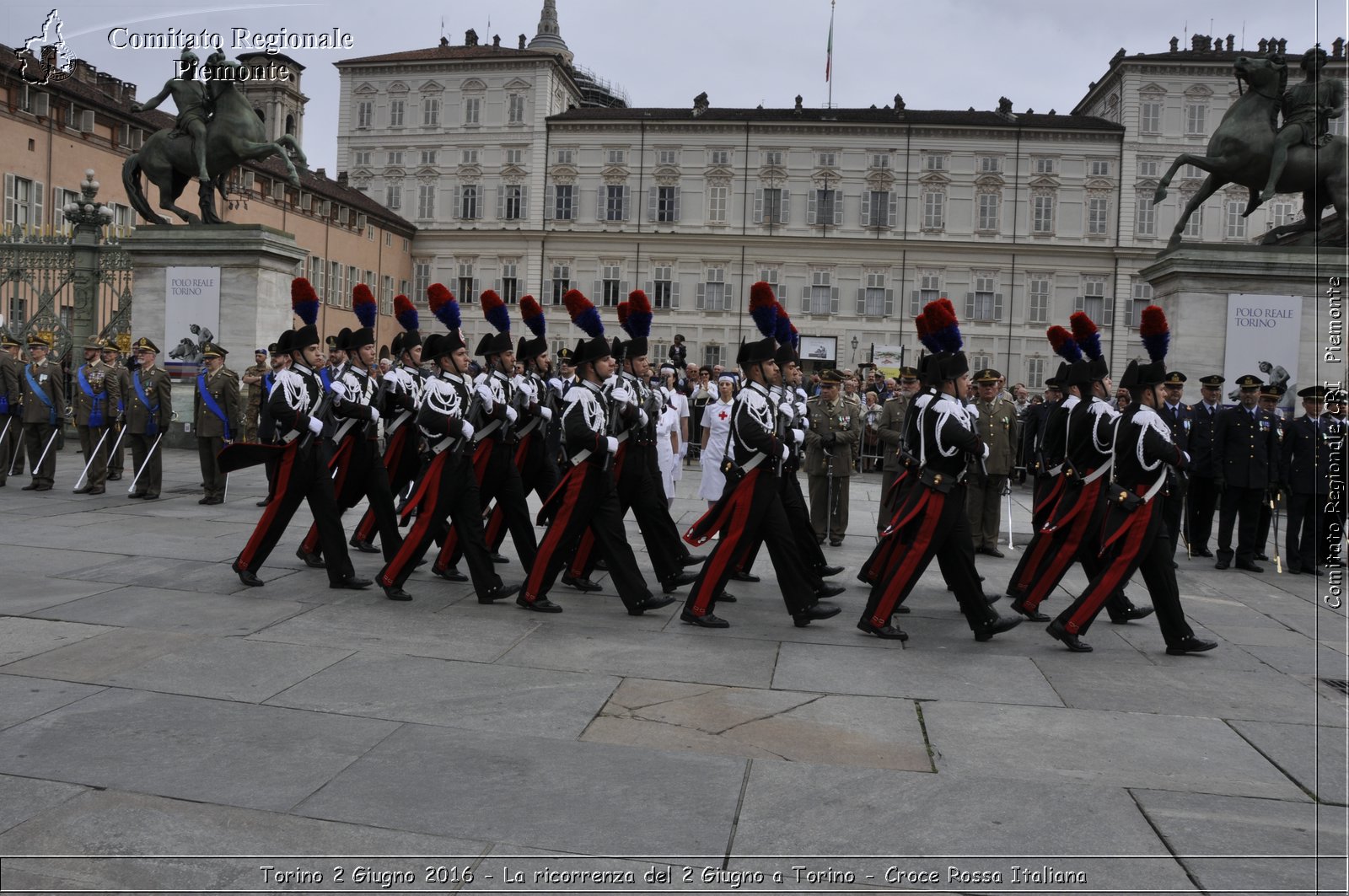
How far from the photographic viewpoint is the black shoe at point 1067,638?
24.4 feet

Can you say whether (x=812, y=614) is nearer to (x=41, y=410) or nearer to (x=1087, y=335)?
(x=1087, y=335)

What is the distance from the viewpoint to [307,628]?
284 inches

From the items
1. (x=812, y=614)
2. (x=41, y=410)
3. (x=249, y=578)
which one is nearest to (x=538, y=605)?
(x=812, y=614)

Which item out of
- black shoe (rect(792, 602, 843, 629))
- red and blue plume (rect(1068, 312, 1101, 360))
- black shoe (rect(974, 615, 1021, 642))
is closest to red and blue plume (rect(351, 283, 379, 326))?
black shoe (rect(792, 602, 843, 629))

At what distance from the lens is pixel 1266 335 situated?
1634cm

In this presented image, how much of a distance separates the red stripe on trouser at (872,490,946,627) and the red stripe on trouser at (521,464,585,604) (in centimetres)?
228

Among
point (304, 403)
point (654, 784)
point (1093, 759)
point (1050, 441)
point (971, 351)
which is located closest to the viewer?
point (654, 784)

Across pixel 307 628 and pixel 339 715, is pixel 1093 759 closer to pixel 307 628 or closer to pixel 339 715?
pixel 339 715

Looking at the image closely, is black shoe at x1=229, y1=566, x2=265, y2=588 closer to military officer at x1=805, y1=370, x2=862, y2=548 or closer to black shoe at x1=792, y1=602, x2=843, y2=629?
black shoe at x1=792, y1=602, x2=843, y2=629

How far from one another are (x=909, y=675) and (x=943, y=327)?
2420 mm

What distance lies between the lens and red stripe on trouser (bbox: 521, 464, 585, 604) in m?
8.01

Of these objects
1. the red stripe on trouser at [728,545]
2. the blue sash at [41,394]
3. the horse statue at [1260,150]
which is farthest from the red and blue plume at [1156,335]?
the blue sash at [41,394]

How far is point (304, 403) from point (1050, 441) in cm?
615

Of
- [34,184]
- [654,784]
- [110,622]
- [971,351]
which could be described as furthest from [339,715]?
[971,351]
